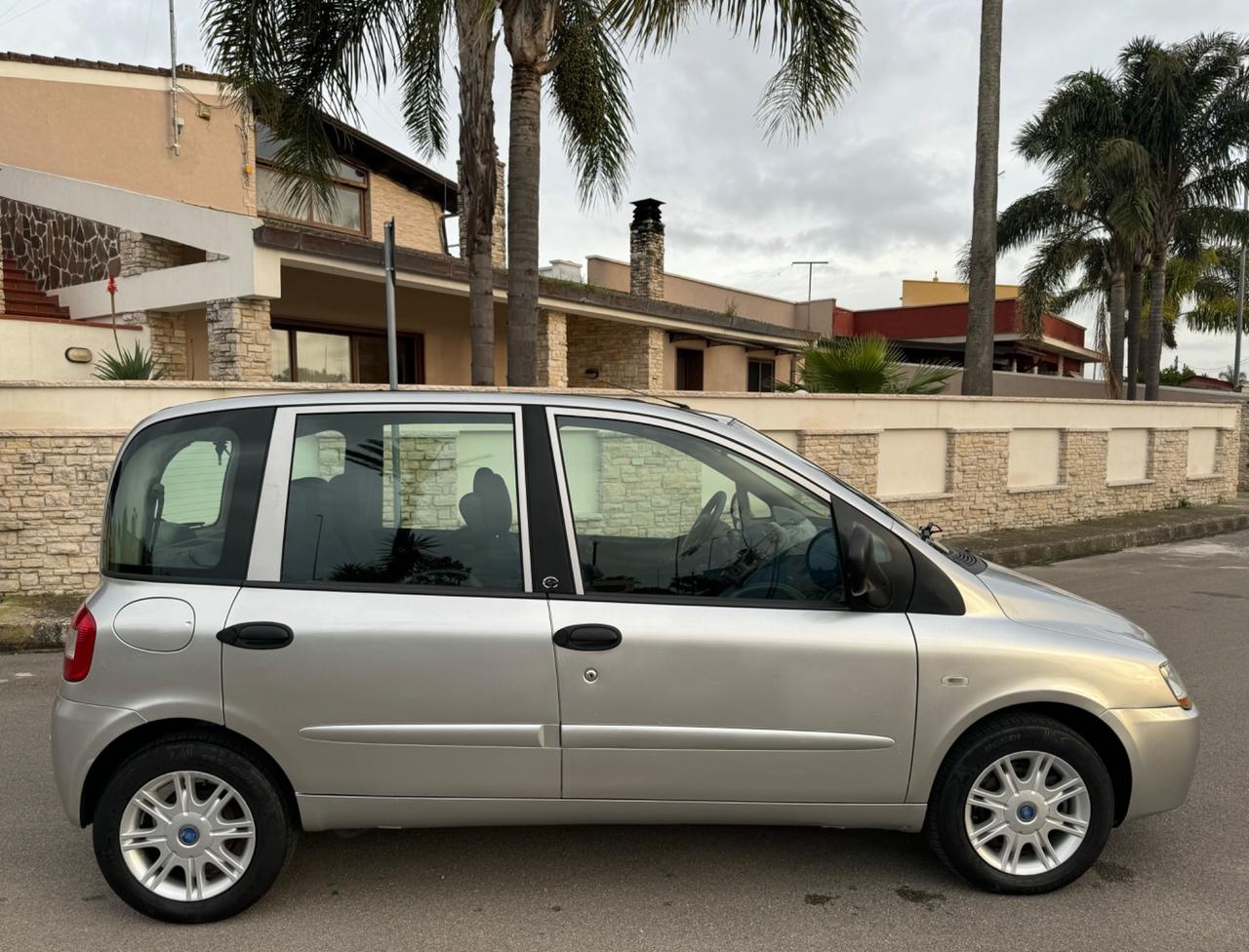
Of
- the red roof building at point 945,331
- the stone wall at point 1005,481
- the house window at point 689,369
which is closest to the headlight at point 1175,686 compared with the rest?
the stone wall at point 1005,481

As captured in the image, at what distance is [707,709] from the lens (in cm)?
305

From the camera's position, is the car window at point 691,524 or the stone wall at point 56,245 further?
the stone wall at point 56,245

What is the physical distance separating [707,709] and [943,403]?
9.97 meters

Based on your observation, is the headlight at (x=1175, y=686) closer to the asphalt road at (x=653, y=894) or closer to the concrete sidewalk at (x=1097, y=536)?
the asphalt road at (x=653, y=894)

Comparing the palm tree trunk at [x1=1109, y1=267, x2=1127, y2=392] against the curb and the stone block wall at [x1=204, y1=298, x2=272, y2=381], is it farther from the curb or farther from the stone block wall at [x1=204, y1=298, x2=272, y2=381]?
the stone block wall at [x1=204, y1=298, x2=272, y2=381]

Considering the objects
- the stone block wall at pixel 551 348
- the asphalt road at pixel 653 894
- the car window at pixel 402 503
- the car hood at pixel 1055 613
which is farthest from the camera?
the stone block wall at pixel 551 348

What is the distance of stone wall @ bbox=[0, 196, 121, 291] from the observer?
14281 millimetres

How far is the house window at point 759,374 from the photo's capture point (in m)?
22.5

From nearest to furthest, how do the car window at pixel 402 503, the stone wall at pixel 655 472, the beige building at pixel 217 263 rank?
the car window at pixel 402 503 < the stone wall at pixel 655 472 < the beige building at pixel 217 263

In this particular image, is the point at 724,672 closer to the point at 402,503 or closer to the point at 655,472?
the point at 655,472

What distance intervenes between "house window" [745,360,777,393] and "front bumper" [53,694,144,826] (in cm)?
2003

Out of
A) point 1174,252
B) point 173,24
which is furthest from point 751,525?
point 1174,252

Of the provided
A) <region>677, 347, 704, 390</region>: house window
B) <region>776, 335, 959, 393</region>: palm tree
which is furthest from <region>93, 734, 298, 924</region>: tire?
<region>677, 347, 704, 390</region>: house window

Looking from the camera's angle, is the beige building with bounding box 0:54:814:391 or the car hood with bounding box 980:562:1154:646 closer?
the car hood with bounding box 980:562:1154:646
